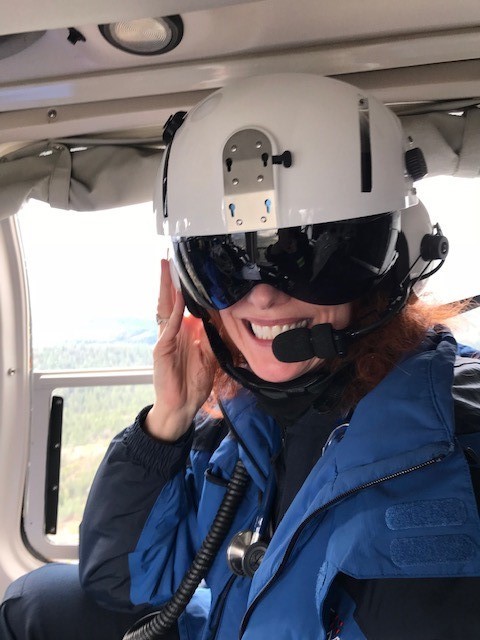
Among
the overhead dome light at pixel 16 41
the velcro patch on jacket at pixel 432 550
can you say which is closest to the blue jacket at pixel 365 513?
the velcro patch on jacket at pixel 432 550

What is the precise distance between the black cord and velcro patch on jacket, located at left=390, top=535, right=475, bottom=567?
57cm

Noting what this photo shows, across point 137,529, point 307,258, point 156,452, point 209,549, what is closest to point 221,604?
point 209,549

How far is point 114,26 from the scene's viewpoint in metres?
1.29

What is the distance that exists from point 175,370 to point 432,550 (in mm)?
857

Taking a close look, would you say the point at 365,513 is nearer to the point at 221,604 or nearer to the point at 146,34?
the point at 221,604

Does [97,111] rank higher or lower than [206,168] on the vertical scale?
higher

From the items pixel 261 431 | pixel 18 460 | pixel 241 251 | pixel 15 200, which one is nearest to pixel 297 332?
pixel 241 251

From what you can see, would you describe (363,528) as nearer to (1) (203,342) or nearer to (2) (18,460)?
(1) (203,342)

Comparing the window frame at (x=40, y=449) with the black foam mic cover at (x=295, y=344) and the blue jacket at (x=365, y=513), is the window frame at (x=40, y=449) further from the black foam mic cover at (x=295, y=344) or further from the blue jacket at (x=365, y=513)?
the black foam mic cover at (x=295, y=344)

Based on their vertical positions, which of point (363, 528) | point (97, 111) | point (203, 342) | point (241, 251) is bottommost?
point (363, 528)

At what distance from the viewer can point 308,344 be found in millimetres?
1201

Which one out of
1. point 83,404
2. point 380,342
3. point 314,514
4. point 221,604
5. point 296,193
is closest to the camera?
point 314,514

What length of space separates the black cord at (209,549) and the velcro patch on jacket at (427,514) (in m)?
0.54

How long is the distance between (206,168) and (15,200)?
73 centimetres
